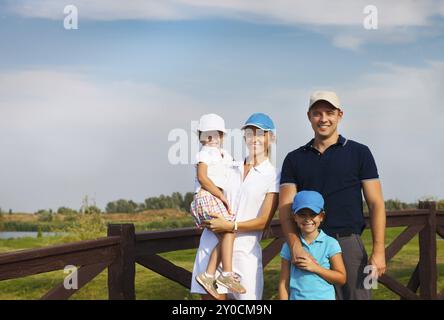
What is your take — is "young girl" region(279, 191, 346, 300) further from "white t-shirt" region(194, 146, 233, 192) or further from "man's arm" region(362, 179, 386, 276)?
"white t-shirt" region(194, 146, 233, 192)

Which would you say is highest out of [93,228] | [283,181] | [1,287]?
[283,181]

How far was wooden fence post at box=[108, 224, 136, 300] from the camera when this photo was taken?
512 cm

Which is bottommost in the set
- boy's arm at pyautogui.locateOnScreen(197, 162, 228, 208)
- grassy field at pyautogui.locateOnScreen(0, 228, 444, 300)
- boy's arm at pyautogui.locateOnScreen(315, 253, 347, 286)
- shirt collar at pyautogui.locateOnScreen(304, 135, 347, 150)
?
grassy field at pyautogui.locateOnScreen(0, 228, 444, 300)

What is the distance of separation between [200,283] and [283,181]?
32.9 inches

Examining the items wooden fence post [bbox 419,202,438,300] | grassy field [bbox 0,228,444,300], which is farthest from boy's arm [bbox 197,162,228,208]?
grassy field [bbox 0,228,444,300]

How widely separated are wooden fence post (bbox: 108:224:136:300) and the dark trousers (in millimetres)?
1806

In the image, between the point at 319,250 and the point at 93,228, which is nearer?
the point at 319,250

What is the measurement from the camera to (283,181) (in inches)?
161

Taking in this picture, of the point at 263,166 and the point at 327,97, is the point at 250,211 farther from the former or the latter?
the point at 327,97

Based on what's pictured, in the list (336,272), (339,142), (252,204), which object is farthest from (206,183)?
(336,272)

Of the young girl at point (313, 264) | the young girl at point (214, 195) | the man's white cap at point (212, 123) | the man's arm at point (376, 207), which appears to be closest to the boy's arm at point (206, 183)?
the young girl at point (214, 195)
